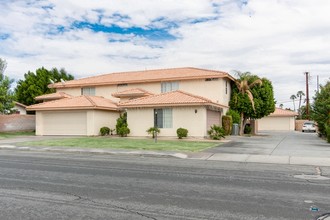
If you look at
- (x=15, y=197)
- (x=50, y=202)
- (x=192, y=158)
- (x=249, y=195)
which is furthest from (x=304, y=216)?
(x=192, y=158)

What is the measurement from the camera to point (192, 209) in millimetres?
6934

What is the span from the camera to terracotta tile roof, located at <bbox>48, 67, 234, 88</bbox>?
35.2 meters

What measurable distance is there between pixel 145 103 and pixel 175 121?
2963 mm

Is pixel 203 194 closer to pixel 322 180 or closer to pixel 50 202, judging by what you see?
pixel 50 202

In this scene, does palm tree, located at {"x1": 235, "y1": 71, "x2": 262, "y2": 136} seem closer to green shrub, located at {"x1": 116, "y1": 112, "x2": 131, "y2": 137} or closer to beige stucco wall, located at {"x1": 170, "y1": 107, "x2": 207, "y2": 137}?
beige stucco wall, located at {"x1": 170, "y1": 107, "x2": 207, "y2": 137}

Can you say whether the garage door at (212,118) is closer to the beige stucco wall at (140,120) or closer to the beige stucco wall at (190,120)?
the beige stucco wall at (190,120)

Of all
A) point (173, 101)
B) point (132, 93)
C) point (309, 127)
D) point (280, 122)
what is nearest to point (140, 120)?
point (173, 101)

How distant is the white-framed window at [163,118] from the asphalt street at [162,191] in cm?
1633

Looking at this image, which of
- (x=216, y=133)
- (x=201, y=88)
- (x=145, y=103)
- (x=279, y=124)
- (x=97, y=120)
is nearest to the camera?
(x=216, y=133)

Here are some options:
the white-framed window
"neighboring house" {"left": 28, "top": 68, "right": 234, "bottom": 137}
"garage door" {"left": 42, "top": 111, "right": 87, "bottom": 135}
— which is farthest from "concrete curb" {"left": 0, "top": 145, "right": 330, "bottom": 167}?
"garage door" {"left": 42, "top": 111, "right": 87, "bottom": 135}

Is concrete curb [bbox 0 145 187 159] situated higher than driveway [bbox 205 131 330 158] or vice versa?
concrete curb [bbox 0 145 187 159]

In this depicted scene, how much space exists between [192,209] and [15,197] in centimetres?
388

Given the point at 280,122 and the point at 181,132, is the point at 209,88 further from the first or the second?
the point at 280,122

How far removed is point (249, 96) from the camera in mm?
36406
